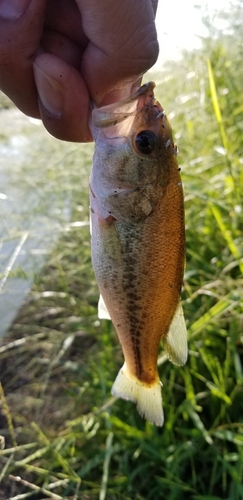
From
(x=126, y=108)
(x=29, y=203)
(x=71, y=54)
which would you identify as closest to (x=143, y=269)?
(x=126, y=108)

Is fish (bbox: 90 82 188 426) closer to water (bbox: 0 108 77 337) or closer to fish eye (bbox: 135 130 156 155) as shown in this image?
fish eye (bbox: 135 130 156 155)

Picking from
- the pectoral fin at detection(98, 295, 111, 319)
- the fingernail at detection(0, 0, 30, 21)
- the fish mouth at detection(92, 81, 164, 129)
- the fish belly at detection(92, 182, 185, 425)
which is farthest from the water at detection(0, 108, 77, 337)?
the fingernail at detection(0, 0, 30, 21)

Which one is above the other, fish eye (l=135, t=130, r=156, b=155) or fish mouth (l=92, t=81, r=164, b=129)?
fish mouth (l=92, t=81, r=164, b=129)

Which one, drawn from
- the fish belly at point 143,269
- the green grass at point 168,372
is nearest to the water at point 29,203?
the green grass at point 168,372

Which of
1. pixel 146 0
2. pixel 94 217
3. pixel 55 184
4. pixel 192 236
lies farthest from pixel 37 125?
pixel 146 0

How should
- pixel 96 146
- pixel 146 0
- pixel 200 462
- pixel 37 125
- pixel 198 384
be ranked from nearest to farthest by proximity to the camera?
1. pixel 146 0
2. pixel 96 146
3. pixel 200 462
4. pixel 198 384
5. pixel 37 125

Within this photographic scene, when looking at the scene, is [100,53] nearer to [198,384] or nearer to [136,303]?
[136,303]
